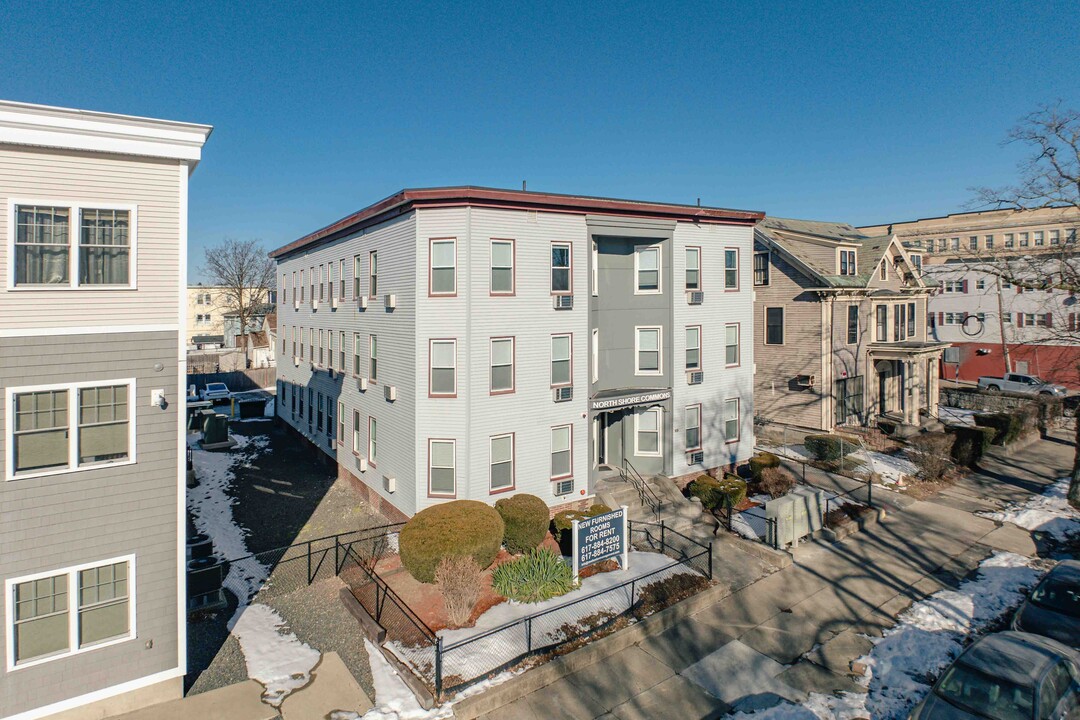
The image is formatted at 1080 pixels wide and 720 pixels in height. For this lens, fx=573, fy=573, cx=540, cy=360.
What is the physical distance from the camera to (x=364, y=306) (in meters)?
20.5

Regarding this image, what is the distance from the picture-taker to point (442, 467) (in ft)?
56.3

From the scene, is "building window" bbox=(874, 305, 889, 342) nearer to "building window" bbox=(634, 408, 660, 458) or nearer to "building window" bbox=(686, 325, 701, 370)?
"building window" bbox=(686, 325, 701, 370)

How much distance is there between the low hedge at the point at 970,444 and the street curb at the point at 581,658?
678 inches

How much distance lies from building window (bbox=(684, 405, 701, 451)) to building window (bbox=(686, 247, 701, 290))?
15.2ft

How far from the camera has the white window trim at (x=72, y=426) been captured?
9.02 meters

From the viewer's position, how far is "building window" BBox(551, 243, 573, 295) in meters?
18.3

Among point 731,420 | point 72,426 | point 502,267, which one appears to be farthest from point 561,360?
point 72,426

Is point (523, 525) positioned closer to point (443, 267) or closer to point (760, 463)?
point (443, 267)

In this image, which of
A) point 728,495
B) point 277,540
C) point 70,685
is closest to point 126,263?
point 70,685

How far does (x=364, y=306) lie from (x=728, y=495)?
1415 cm

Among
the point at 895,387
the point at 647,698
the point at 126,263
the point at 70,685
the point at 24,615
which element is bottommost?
the point at 647,698

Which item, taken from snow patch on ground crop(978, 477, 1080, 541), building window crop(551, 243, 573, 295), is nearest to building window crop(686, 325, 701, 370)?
building window crop(551, 243, 573, 295)

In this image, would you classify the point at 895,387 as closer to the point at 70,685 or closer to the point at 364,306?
the point at 364,306

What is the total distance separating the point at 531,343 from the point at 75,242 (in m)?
11.4
